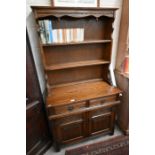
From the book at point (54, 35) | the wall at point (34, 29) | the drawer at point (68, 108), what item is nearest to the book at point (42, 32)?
the book at point (54, 35)

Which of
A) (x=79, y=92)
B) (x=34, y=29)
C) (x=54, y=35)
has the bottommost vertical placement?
(x=79, y=92)

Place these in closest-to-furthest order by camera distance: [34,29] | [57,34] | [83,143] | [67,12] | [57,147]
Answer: [67,12] < [57,34] < [34,29] < [57,147] < [83,143]

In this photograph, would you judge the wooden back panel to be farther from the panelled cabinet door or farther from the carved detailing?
the carved detailing

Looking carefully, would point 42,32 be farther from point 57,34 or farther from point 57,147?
point 57,147

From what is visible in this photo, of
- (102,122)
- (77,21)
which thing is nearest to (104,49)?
(77,21)

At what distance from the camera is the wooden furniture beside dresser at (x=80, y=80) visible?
1383mm

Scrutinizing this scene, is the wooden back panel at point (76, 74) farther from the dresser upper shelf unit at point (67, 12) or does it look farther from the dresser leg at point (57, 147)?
the dresser leg at point (57, 147)

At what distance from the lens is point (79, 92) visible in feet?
5.17

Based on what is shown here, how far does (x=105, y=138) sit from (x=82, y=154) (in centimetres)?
48

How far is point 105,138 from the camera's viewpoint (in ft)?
5.95

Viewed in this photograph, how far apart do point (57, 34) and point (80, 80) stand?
30.8 inches

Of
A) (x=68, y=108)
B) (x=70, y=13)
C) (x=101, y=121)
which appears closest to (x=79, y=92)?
(x=68, y=108)

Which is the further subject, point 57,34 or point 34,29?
→ point 34,29
